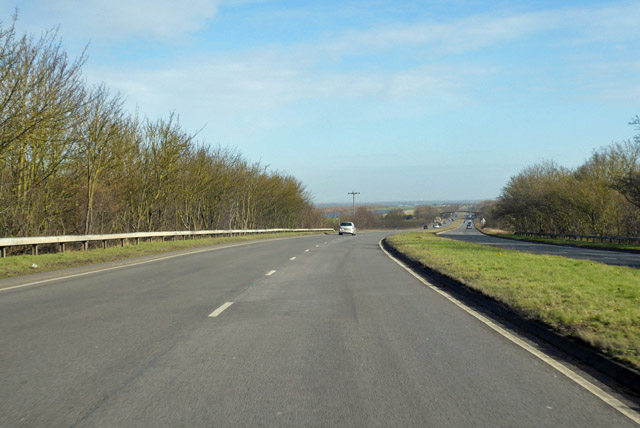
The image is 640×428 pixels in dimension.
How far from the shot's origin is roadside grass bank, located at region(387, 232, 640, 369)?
22.9 feet

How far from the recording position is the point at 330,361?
613cm

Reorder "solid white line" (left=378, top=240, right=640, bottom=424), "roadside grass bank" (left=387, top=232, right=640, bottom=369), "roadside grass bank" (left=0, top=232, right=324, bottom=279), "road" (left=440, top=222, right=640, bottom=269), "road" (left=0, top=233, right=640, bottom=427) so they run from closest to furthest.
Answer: "road" (left=0, top=233, right=640, bottom=427)
"solid white line" (left=378, top=240, right=640, bottom=424)
"roadside grass bank" (left=387, top=232, right=640, bottom=369)
"roadside grass bank" (left=0, top=232, right=324, bottom=279)
"road" (left=440, top=222, right=640, bottom=269)

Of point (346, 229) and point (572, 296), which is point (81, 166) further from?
point (346, 229)

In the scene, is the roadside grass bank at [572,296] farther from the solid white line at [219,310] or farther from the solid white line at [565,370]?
the solid white line at [219,310]

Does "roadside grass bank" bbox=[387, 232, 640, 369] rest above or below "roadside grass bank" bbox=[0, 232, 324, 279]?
below

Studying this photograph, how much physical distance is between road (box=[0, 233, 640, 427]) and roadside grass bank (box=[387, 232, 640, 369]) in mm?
858

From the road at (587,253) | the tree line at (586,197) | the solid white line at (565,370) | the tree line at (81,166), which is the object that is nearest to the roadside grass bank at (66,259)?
the tree line at (81,166)

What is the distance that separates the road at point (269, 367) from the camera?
443 cm

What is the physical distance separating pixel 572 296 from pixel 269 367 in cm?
708

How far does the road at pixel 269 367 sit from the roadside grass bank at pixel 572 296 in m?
0.86

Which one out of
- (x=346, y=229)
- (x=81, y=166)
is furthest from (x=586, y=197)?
(x=81, y=166)

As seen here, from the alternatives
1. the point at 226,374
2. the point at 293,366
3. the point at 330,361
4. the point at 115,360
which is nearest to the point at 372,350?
the point at 330,361

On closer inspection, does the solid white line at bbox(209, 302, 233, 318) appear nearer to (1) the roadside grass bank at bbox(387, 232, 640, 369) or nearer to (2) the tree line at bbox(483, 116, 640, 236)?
(1) the roadside grass bank at bbox(387, 232, 640, 369)

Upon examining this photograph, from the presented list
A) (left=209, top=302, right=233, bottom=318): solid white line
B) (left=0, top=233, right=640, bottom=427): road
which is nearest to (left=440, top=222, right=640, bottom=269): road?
(left=0, top=233, right=640, bottom=427): road
